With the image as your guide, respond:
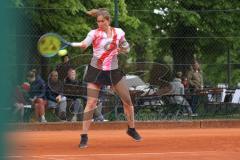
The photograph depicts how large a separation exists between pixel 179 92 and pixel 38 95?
3.41 metres

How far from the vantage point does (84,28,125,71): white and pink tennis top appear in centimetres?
902

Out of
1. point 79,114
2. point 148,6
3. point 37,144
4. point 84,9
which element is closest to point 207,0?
point 148,6

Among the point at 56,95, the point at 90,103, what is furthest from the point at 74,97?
the point at 90,103

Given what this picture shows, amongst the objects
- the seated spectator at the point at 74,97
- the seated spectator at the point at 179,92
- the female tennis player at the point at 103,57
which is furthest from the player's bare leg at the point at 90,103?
the seated spectator at the point at 179,92

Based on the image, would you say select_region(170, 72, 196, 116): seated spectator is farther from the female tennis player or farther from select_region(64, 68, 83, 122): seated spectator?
the female tennis player

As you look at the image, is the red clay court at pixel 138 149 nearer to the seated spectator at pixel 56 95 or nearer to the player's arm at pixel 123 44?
the player's arm at pixel 123 44

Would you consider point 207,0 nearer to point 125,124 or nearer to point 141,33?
point 141,33

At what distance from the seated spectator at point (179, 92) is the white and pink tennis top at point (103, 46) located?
268 inches

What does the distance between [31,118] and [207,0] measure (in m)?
11.6

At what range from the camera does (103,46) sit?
9.07 meters

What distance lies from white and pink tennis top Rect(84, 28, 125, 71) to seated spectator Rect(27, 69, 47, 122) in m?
5.34

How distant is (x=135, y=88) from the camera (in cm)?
1605

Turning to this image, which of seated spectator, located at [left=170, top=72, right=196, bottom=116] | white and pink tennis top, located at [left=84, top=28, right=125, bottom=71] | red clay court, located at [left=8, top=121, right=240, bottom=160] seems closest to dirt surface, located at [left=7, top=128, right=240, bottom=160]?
red clay court, located at [left=8, top=121, right=240, bottom=160]

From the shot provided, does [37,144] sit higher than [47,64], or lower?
lower
